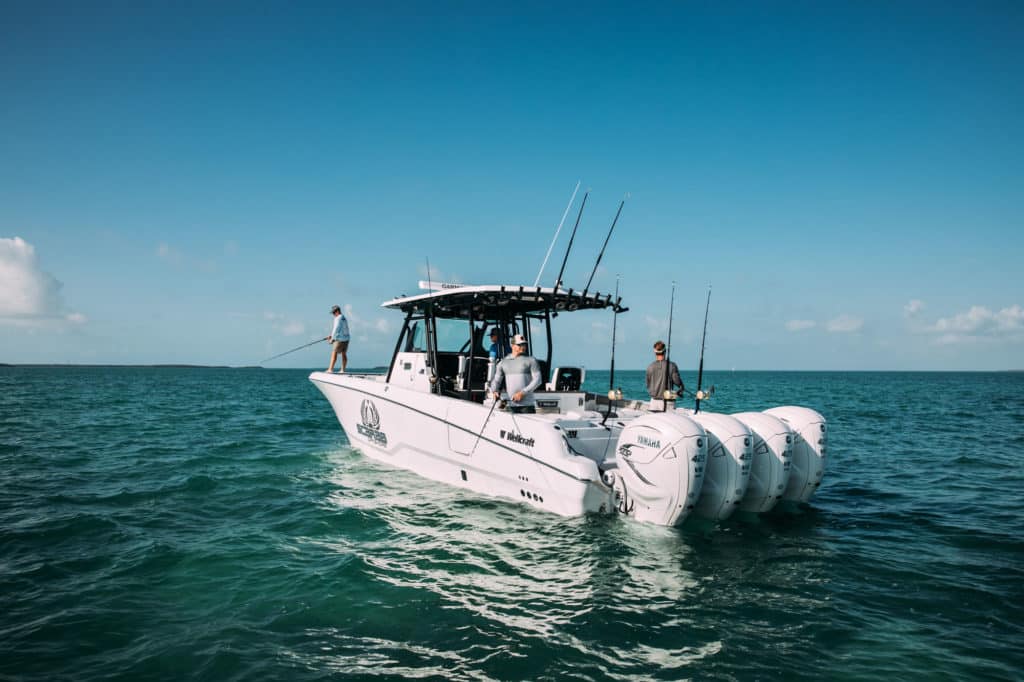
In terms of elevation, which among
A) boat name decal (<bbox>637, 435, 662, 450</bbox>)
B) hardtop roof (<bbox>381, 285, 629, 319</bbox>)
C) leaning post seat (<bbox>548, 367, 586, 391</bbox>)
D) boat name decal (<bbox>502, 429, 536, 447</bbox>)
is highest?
hardtop roof (<bbox>381, 285, 629, 319</bbox>)

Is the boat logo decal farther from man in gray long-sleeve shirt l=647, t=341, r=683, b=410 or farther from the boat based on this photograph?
man in gray long-sleeve shirt l=647, t=341, r=683, b=410

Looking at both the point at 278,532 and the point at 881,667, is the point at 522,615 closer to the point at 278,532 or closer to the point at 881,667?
the point at 881,667

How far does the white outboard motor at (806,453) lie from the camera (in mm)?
7637

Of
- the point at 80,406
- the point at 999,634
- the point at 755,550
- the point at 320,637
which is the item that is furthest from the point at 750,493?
the point at 80,406

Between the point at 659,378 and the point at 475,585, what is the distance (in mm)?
4400

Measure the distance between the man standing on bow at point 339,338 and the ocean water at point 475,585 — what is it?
3.42m

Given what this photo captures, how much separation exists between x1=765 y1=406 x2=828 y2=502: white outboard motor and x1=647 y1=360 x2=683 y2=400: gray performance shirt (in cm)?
147

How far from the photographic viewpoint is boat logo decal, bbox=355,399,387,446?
1135cm

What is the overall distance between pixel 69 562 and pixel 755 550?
772 cm

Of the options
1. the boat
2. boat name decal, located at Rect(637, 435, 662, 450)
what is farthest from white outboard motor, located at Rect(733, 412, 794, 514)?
boat name decal, located at Rect(637, 435, 662, 450)

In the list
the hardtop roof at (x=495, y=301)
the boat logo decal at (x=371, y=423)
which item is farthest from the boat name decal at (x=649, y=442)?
the boat logo decal at (x=371, y=423)

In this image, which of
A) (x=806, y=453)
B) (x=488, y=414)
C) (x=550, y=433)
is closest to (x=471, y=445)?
(x=488, y=414)

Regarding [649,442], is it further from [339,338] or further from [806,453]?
[339,338]

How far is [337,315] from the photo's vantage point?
1262 centimetres
